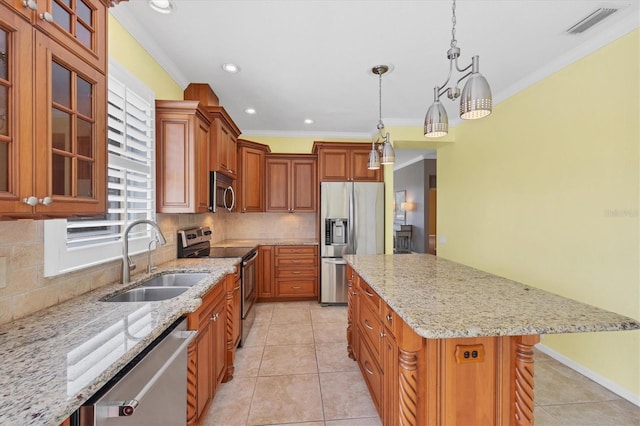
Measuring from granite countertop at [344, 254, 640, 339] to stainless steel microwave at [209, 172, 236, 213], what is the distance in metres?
1.69

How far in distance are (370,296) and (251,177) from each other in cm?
298

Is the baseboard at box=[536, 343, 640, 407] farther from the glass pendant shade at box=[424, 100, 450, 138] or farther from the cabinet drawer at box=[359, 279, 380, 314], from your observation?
the glass pendant shade at box=[424, 100, 450, 138]

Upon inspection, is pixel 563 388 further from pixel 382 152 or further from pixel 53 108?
pixel 53 108

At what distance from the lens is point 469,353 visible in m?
1.20

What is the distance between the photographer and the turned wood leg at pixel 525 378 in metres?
1.20

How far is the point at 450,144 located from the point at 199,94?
11.8 ft

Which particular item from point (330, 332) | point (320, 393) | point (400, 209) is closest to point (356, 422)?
point (320, 393)

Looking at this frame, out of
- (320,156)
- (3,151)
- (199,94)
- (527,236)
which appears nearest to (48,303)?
(3,151)

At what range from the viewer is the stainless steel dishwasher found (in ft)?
2.70

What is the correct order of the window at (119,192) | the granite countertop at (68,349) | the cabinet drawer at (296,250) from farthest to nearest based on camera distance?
the cabinet drawer at (296,250) → the window at (119,192) → the granite countertop at (68,349)

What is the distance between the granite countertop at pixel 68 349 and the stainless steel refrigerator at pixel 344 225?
8.86 feet

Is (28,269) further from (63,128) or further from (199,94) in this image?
(199,94)

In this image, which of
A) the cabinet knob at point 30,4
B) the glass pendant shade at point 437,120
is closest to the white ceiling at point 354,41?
the glass pendant shade at point 437,120

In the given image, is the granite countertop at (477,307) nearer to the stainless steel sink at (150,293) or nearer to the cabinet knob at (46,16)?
the stainless steel sink at (150,293)
